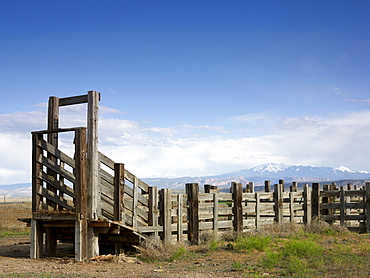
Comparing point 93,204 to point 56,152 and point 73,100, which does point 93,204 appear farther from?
point 73,100

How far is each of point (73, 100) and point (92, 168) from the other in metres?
2.34

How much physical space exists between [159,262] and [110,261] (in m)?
1.45

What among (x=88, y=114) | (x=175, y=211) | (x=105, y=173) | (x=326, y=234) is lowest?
(x=326, y=234)

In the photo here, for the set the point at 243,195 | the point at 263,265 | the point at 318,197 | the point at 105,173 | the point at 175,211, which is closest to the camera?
the point at 263,265

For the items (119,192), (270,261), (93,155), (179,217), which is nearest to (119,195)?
(119,192)

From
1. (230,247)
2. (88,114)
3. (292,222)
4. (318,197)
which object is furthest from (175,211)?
(318,197)

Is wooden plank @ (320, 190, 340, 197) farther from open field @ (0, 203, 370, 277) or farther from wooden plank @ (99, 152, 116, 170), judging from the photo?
wooden plank @ (99, 152, 116, 170)

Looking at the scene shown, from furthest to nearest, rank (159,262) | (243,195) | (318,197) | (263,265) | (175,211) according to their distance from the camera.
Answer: (318,197)
(243,195)
(175,211)
(159,262)
(263,265)

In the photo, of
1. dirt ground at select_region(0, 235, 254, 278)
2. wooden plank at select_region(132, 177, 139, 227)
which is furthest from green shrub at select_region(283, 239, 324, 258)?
wooden plank at select_region(132, 177, 139, 227)

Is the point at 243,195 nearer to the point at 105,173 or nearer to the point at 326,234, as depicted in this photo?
the point at 326,234

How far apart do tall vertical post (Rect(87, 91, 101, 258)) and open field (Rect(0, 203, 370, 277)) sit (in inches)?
25.4

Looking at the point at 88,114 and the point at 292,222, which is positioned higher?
the point at 88,114

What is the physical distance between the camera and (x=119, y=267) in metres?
12.2

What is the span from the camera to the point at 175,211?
51.6 ft
